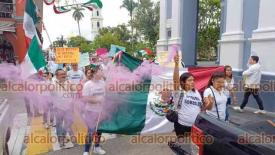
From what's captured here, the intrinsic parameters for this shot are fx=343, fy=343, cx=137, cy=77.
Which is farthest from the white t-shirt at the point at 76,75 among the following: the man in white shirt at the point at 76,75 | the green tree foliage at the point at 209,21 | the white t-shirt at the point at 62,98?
the green tree foliage at the point at 209,21

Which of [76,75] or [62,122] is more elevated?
[76,75]

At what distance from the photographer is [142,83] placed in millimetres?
6047

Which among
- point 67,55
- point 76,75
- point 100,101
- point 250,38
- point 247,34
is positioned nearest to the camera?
point 100,101

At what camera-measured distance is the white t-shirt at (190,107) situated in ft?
14.6

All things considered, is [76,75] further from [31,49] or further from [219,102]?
[219,102]

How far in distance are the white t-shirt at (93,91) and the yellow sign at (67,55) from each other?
4.42m

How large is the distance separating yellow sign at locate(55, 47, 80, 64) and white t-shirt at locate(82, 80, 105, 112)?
174 inches

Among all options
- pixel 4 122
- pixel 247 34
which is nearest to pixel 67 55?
pixel 247 34

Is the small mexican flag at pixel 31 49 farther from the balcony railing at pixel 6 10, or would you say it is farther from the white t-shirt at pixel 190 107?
the balcony railing at pixel 6 10

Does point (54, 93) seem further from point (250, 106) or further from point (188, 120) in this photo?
point (250, 106)

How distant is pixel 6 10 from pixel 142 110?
2180 cm

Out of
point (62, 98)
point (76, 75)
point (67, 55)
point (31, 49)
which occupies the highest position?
point (31, 49)

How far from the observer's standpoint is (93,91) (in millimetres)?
5516

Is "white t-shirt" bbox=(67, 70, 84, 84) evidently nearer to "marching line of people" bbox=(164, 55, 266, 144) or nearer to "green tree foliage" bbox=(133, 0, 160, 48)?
"marching line of people" bbox=(164, 55, 266, 144)
